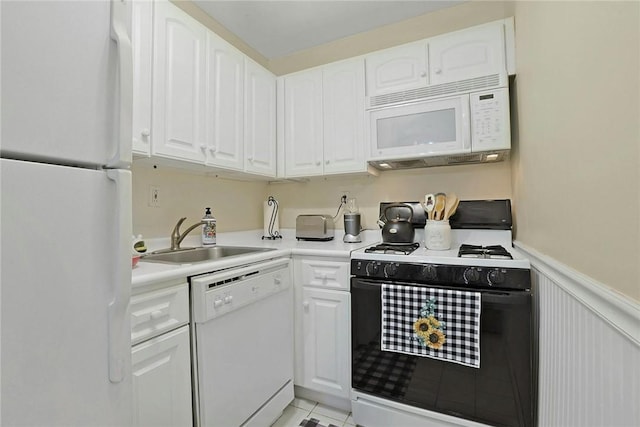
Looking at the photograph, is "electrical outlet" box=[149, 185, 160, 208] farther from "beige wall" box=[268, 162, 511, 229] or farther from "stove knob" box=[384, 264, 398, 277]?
"stove knob" box=[384, 264, 398, 277]

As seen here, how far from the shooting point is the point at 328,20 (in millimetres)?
2131

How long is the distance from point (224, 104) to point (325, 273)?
3.91 ft

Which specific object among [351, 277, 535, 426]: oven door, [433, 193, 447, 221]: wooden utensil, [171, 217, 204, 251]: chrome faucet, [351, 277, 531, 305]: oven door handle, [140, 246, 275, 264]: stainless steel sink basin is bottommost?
[351, 277, 535, 426]: oven door

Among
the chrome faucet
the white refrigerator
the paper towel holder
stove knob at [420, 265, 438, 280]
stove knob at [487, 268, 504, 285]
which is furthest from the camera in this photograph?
the paper towel holder

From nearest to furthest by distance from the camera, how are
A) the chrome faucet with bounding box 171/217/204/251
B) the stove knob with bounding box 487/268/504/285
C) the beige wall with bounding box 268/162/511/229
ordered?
the stove knob with bounding box 487/268/504/285
the chrome faucet with bounding box 171/217/204/251
the beige wall with bounding box 268/162/511/229

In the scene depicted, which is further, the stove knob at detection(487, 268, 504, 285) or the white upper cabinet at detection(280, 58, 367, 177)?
the white upper cabinet at detection(280, 58, 367, 177)

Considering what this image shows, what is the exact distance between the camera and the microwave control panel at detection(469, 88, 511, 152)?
160 centimetres

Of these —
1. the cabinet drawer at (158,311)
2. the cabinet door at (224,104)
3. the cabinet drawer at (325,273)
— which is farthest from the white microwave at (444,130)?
the cabinet drawer at (158,311)

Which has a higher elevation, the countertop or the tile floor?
the countertop

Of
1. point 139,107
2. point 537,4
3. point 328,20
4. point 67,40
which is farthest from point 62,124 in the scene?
point 328,20

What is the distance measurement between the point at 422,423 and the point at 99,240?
62.2 inches

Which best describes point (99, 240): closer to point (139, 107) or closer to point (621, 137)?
point (139, 107)

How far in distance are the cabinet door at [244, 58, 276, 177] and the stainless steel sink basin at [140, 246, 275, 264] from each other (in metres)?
0.55

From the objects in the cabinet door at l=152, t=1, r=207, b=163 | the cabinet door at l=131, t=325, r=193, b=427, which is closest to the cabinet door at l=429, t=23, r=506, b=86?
the cabinet door at l=152, t=1, r=207, b=163
